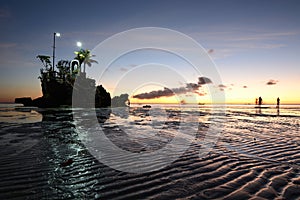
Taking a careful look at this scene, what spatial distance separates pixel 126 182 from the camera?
13.9ft

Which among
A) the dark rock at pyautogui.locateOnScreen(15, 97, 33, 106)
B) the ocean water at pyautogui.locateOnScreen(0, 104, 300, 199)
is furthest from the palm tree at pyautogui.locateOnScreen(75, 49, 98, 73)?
the ocean water at pyautogui.locateOnScreen(0, 104, 300, 199)

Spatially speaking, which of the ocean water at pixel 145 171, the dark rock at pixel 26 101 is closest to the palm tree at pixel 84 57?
the dark rock at pixel 26 101

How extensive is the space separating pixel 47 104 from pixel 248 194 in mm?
51786

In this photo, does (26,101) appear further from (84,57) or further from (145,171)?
(145,171)

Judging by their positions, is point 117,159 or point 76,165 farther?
point 117,159

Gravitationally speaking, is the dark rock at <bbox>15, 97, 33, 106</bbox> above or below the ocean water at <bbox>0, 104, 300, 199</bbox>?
above

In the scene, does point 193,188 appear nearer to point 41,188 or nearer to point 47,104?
point 41,188

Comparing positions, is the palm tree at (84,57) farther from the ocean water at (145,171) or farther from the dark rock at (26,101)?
the ocean water at (145,171)

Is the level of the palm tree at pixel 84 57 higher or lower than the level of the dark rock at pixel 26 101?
higher

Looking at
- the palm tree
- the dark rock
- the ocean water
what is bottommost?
the ocean water

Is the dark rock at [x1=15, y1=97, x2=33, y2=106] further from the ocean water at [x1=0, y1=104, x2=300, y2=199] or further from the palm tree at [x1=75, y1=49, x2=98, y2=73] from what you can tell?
the ocean water at [x1=0, y1=104, x2=300, y2=199]

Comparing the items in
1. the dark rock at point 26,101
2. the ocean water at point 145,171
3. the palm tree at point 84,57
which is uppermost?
the palm tree at point 84,57

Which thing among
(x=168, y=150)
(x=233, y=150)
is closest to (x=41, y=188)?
(x=168, y=150)

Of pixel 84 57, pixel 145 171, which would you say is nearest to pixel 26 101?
pixel 84 57
